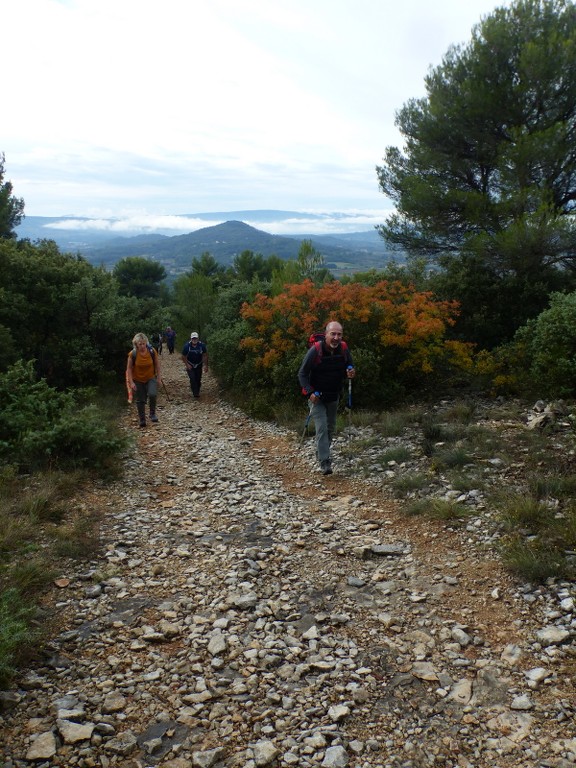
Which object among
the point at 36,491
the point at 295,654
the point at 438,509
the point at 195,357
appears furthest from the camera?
the point at 195,357

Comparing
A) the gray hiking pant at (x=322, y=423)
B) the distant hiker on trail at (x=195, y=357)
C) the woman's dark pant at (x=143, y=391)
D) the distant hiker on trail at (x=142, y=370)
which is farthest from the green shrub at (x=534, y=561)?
the distant hiker on trail at (x=195, y=357)

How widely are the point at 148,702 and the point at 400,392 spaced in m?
9.84

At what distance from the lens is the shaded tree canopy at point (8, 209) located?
25.3m

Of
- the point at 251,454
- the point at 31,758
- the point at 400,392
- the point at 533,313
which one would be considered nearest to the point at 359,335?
the point at 400,392

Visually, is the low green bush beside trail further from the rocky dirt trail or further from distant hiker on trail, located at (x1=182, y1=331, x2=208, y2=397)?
distant hiker on trail, located at (x1=182, y1=331, x2=208, y2=397)

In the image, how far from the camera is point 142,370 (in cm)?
1110

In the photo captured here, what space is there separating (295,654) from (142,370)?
8.12m

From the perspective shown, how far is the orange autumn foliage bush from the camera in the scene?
1221 cm

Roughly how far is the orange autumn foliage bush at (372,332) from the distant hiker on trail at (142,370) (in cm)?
307

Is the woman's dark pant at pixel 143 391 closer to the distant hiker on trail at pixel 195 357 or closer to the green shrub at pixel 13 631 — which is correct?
the distant hiker on trail at pixel 195 357

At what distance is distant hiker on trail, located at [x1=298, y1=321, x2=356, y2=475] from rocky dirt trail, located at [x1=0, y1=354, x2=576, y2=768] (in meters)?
1.55

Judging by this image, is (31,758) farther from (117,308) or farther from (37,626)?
(117,308)

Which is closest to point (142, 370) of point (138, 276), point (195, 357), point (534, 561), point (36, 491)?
point (195, 357)

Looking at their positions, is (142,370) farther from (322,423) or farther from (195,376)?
(322,423)
